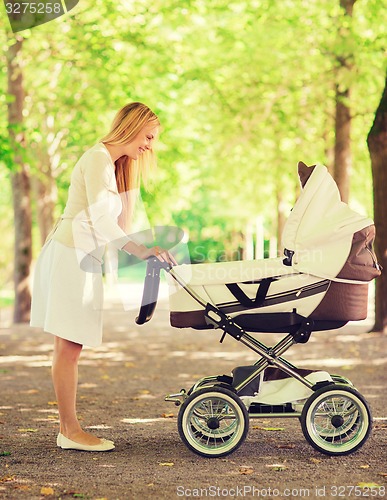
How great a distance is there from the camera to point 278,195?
87.5 ft

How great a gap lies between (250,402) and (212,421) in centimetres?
30

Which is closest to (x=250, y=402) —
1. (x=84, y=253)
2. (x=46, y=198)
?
(x=84, y=253)

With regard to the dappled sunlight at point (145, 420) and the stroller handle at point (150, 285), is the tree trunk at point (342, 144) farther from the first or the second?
the stroller handle at point (150, 285)

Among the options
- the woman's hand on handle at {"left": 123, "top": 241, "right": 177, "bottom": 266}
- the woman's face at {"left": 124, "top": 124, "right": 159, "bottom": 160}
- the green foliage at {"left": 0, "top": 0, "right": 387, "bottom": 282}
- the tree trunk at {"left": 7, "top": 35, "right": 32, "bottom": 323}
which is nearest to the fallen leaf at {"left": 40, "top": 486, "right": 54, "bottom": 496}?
the woman's hand on handle at {"left": 123, "top": 241, "right": 177, "bottom": 266}

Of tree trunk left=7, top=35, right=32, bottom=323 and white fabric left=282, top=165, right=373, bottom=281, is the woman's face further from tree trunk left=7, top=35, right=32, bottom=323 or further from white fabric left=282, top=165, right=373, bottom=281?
tree trunk left=7, top=35, right=32, bottom=323

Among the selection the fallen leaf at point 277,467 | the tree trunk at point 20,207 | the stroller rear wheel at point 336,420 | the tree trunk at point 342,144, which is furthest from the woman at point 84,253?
the tree trunk at point 342,144

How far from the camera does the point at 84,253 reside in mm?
5625

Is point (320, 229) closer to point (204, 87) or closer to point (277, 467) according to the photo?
point (277, 467)

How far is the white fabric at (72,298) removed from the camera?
5566 mm

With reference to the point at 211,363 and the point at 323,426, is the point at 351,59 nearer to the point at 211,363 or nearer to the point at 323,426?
the point at 211,363

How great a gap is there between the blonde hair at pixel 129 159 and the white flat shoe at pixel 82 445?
131cm

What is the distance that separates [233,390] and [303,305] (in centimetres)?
65

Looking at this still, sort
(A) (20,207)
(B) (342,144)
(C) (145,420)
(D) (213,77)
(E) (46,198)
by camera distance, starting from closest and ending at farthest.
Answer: (C) (145,420)
(A) (20,207)
(B) (342,144)
(D) (213,77)
(E) (46,198)

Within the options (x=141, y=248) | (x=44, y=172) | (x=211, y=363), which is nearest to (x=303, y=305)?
(x=141, y=248)
